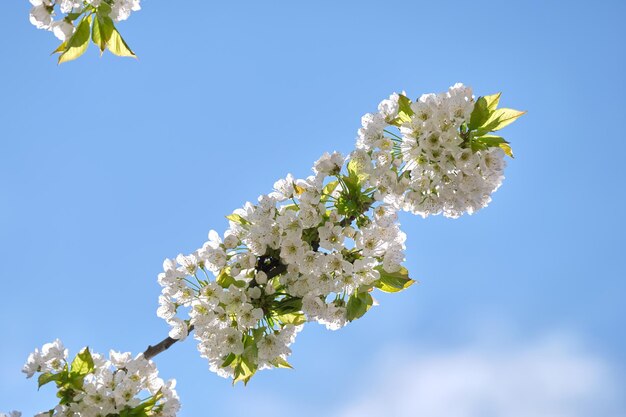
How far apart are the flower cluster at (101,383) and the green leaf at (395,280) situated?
4.06 feet

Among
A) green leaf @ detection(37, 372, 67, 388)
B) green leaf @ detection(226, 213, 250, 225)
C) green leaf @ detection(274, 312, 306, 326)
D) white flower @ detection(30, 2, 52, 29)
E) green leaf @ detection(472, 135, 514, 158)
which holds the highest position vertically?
white flower @ detection(30, 2, 52, 29)

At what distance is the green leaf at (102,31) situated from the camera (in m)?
3.47

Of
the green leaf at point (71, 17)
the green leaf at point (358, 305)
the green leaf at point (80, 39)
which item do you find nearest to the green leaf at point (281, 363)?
the green leaf at point (358, 305)

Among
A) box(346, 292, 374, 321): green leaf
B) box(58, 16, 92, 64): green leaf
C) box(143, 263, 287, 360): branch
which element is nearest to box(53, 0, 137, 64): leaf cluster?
box(58, 16, 92, 64): green leaf

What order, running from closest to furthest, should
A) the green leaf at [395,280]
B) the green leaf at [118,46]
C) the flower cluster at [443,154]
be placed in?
the flower cluster at [443,154]
the green leaf at [118,46]
the green leaf at [395,280]

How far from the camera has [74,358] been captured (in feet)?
12.1

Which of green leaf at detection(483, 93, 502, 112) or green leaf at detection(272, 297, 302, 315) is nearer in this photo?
green leaf at detection(483, 93, 502, 112)

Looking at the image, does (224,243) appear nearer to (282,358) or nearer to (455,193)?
(282,358)

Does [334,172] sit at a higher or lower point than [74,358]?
higher

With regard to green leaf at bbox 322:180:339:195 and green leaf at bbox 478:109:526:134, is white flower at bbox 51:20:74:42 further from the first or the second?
green leaf at bbox 478:109:526:134

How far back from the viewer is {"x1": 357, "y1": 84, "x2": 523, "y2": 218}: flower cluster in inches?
132

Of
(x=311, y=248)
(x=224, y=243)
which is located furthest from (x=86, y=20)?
(x=311, y=248)

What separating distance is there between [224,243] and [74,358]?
1.00 m

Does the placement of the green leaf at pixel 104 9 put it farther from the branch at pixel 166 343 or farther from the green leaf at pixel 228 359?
the green leaf at pixel 228 359
